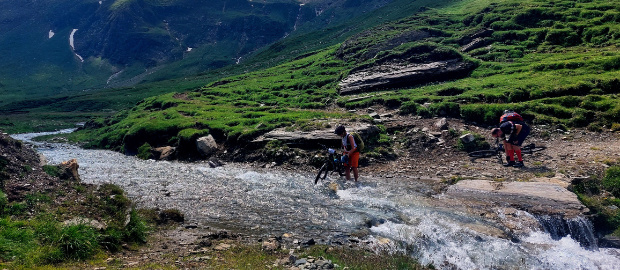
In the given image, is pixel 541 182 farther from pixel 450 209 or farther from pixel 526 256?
pixel 526 256

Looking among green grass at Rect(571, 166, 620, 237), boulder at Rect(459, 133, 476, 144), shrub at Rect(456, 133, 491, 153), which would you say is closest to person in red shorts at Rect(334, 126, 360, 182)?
shrub at Rect(456, 133, 491, 153)

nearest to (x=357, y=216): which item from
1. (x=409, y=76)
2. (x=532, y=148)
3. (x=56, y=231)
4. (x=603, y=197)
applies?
(x=56, y=231)

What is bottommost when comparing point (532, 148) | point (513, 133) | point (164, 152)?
point (532, 148)

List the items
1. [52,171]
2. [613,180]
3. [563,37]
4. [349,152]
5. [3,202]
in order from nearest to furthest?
[3,202], [613,180], [52,171], [349,152], [563,37]

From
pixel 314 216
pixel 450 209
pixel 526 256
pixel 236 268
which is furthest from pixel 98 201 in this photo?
pixel 526 256

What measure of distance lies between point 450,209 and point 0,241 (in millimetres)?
15193

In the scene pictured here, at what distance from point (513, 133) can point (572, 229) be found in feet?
23.9

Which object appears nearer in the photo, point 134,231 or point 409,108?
point 134,231

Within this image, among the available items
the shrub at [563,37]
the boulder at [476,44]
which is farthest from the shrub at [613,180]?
the boulder at [476,44]

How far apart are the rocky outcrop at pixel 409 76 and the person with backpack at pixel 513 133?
1009 inches

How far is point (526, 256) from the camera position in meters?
10.7

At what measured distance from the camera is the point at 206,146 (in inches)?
1157

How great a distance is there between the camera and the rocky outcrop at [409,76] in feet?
142

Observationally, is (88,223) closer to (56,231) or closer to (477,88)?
(56,231)
